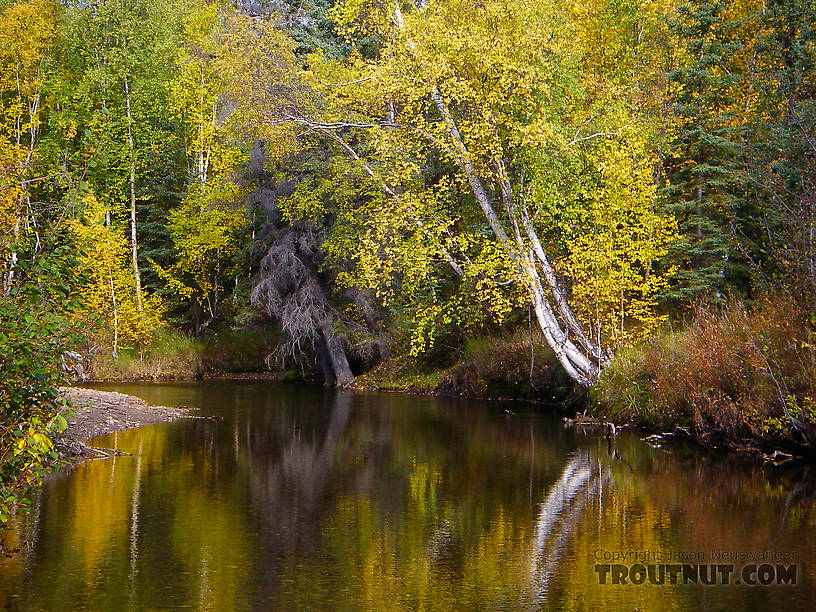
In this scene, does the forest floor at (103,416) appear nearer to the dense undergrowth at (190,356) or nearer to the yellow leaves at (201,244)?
the dense undergrowth at (190,356)

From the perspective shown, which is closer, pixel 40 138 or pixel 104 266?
pixel 104 266

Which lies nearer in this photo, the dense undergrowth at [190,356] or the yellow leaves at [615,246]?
the yellow leaves at [615,246]

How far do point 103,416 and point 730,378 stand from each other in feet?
44.2

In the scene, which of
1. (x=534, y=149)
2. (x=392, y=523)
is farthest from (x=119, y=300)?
(x=392, y=523)

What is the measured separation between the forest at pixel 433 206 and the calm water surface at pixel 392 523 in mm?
1783

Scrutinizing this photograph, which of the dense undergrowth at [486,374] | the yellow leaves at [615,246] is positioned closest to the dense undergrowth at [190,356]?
the dense undergrowth at [486,374]

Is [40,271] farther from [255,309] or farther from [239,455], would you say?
[255,309]

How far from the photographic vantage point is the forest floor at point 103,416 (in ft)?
52.9

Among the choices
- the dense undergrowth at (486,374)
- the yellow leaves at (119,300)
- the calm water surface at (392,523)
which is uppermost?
the yellow leaves at (119,300)

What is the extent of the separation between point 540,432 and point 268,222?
15649mm

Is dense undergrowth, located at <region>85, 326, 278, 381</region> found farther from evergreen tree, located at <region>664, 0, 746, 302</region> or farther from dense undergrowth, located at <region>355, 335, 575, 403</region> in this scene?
evergreen tree, located at <region>664, 0, 746, 302</region>

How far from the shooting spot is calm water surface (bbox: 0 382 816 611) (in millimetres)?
8398

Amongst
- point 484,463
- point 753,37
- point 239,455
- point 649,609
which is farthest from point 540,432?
point 753,37

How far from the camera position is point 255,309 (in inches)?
1240
